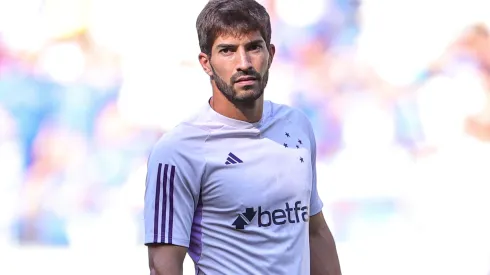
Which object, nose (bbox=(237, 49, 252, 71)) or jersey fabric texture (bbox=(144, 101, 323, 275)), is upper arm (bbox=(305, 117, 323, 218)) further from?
nose (bbox=(237, 49, 252, 71))

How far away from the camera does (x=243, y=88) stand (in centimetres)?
242

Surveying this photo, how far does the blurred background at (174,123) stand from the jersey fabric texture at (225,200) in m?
3.31

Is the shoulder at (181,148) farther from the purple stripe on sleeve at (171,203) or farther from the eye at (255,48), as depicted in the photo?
the eye at (255,48)

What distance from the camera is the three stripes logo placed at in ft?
7.80

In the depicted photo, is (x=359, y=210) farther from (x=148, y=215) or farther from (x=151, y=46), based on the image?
(x=148, y=215)

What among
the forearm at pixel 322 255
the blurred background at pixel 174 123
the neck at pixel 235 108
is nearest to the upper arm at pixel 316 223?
the forearm at pixel 322 255

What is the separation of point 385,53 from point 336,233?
1.16 meters

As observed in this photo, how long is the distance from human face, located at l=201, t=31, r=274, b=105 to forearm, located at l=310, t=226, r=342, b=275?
0.54 metres

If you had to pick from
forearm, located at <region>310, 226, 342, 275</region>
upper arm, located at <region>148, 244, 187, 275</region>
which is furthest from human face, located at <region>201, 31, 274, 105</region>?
forearm, located at <region>310, 226, 342, 275</region>

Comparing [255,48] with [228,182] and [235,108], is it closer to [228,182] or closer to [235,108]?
[235,108]

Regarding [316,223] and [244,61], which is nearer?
[244,61]

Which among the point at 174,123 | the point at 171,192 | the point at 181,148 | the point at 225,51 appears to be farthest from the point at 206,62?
the point at 174,123

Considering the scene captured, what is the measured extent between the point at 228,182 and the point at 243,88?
241 mm

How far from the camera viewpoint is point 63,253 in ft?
18.9
